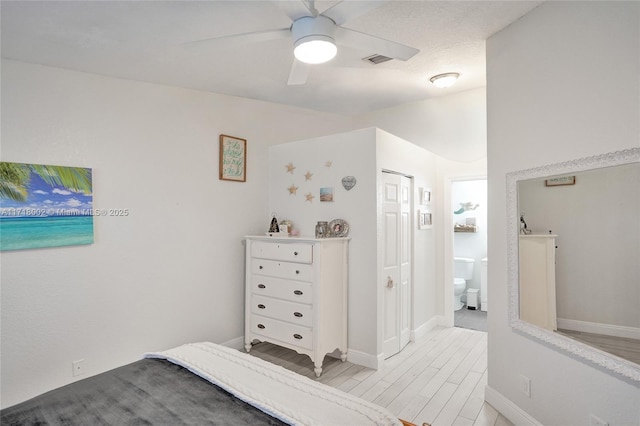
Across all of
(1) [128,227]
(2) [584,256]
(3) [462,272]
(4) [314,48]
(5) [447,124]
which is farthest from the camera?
(3) [462,272]

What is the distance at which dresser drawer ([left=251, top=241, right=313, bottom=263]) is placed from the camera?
10.4 ft

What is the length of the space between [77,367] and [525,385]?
330cm

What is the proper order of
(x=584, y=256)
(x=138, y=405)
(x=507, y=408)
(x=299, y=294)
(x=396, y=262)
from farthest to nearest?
(x=396, y=262) → (x=299, y=294) → (x=507, y=408) → (x=584, y=256) → (x=138, y=405)

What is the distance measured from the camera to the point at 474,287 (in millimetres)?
5543

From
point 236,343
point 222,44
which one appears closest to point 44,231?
point 222,44

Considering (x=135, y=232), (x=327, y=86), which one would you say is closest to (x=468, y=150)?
(x=327, y=86)

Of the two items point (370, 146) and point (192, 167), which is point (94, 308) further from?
point (370, 146)

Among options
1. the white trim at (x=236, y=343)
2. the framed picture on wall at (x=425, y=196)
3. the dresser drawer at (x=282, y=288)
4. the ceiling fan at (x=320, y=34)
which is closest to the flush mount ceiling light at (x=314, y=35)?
the ceiling fan at (x=320, y=34)

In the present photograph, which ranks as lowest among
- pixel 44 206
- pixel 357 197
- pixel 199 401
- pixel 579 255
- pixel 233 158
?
pixel 199 401

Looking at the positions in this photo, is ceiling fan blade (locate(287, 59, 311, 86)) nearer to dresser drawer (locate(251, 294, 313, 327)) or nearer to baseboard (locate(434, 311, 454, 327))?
dresser drawer (locate(251, 294, 313, 327))

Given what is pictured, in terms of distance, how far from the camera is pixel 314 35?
1.64m

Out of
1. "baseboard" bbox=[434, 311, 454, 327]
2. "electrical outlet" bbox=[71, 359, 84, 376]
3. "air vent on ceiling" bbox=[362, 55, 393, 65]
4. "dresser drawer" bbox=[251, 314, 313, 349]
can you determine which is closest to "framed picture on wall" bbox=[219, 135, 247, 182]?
"dresser drawer" bbox=[251, 314, 313, 349]

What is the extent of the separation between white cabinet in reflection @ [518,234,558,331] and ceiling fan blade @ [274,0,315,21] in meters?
1.87

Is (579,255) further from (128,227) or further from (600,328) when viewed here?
(128,227)
